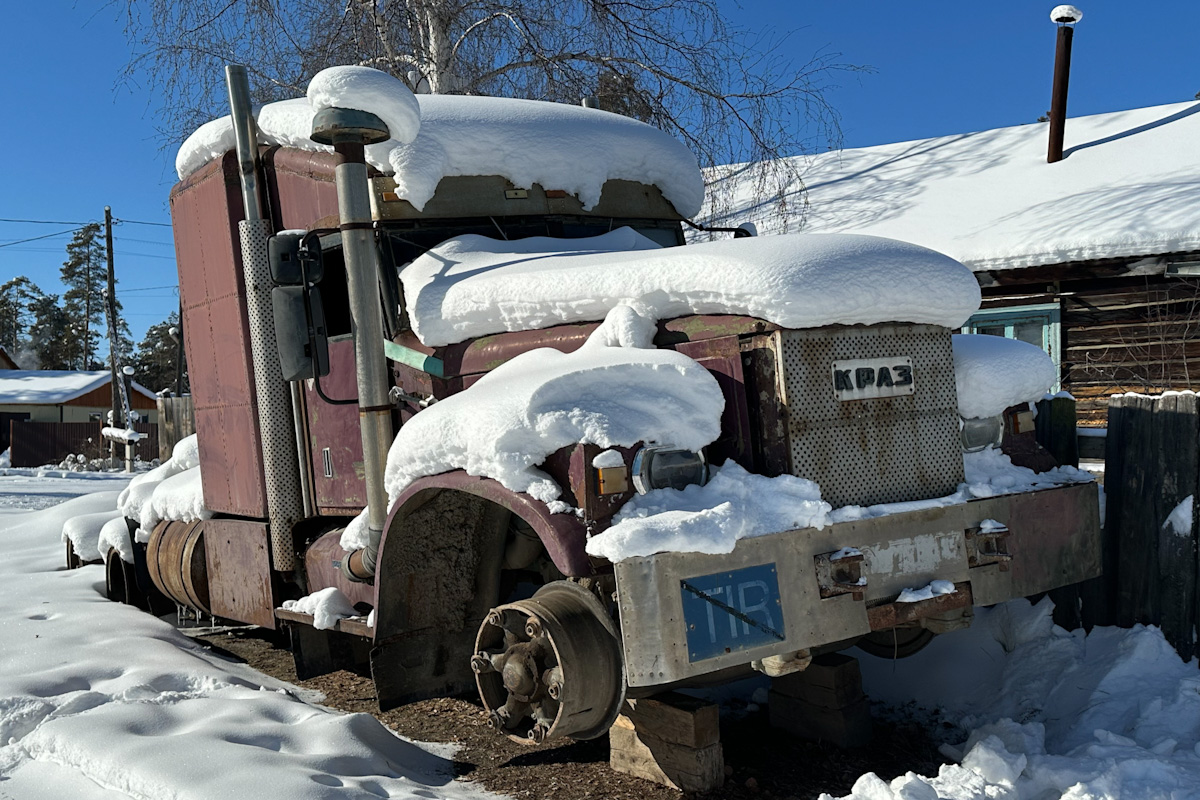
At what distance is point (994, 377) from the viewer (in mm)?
3943

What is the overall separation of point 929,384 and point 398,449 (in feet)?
6.10

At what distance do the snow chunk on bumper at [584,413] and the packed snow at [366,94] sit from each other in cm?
133

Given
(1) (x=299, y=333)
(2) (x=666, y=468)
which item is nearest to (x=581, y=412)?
(2) (x=666, y=468)

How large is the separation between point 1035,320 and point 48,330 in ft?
269

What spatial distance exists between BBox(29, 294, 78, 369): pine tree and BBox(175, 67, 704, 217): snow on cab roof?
81.3 m

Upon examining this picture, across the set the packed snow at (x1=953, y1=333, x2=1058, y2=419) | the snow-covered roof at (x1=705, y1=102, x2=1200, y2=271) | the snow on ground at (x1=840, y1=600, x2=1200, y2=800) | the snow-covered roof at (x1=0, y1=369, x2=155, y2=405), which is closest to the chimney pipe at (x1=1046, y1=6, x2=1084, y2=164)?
the snow-covered roof at (x1=705, y1=102, x2=1200, y2=271)

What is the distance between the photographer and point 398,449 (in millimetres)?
3869

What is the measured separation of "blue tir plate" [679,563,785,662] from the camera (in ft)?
9.80

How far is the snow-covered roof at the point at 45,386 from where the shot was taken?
5047 centimetres

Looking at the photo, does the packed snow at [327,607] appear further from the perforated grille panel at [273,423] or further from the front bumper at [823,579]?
the front bumper at [823,579]

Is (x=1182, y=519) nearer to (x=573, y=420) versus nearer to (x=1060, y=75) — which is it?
(x=573, y=420)

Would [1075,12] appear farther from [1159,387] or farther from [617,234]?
[617,234]

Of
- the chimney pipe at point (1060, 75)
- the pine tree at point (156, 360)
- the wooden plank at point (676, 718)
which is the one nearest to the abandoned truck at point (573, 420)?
the wooden plank at point (676, 718)

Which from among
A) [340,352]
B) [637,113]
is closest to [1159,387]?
[637,113]
